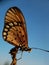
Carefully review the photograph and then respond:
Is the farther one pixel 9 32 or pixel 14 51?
pixel 9 32

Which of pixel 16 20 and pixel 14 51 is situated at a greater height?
pixel 16 20

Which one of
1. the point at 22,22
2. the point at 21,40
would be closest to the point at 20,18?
the point at 22,22

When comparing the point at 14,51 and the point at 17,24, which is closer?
the point at 14,51

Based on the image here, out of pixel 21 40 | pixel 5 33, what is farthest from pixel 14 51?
pixel 5 33

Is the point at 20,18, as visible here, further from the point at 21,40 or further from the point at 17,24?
the point at 21,40

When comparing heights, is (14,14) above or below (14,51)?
above

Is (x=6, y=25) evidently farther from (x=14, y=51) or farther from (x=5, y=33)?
(x=14, y=51)
